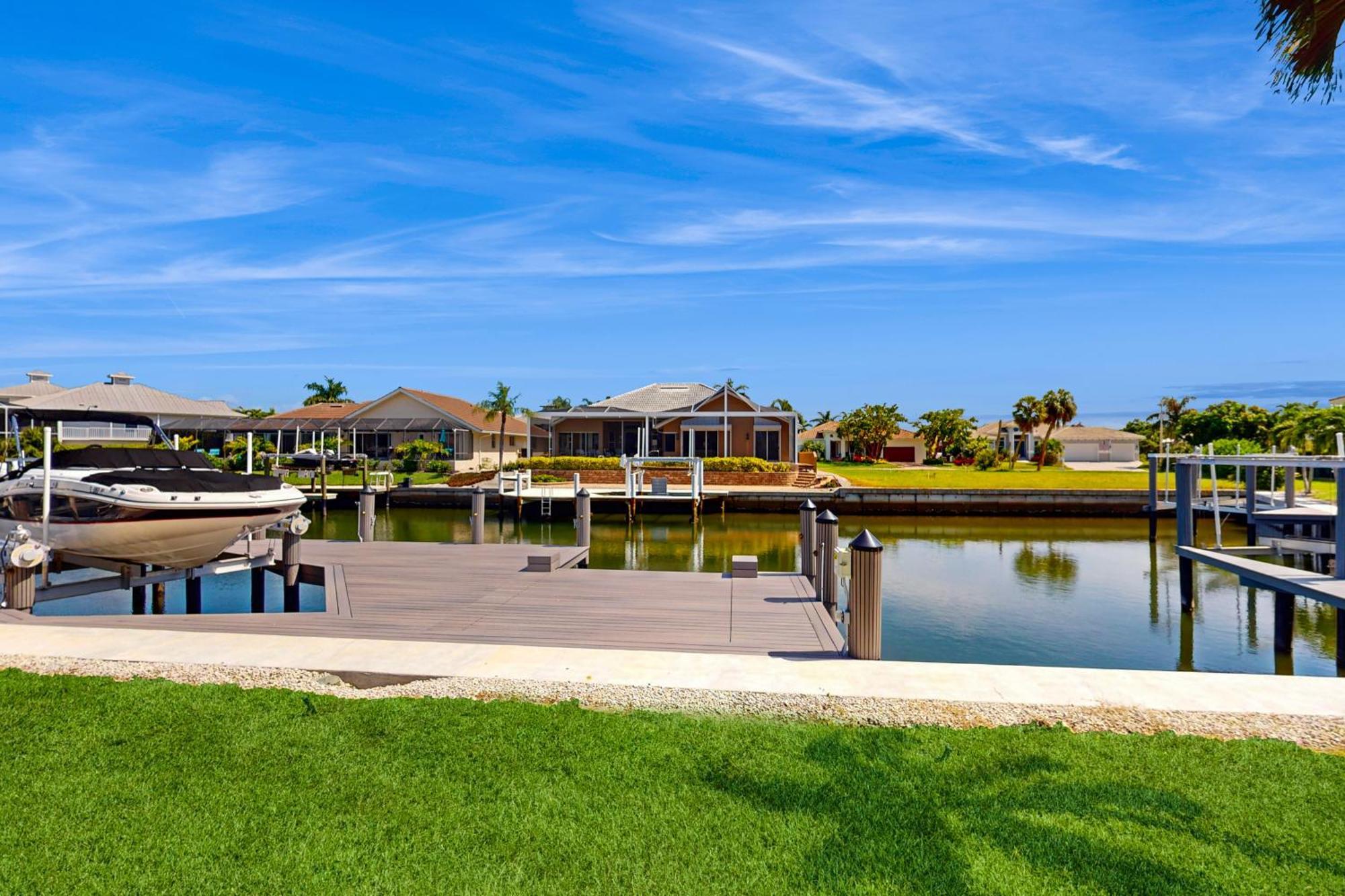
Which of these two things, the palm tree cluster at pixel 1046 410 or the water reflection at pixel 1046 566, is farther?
the palm tree cluster at pixel 1046 410

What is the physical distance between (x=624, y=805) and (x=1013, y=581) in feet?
50.8

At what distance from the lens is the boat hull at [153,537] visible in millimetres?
9328

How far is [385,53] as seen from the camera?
16.6 meters

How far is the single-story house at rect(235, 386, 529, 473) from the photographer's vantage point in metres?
47.4

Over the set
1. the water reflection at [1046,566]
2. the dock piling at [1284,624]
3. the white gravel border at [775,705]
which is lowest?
the water reflection at [1046,566]

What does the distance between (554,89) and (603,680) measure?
52.6ft

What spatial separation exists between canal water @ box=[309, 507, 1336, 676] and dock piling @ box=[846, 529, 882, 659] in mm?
3839

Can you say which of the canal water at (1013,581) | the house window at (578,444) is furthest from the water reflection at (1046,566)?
the house window at (578,444)

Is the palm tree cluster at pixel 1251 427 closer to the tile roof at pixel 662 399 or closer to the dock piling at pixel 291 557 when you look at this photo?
the tile roof at pixel 662 399

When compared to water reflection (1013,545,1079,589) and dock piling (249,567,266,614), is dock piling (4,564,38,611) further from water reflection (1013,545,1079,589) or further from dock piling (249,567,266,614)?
water reflection (1013,545,1079,589)

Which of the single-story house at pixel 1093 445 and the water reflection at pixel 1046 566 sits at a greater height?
the single-story house at pixel 1093 445

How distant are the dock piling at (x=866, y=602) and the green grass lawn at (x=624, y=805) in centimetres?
190

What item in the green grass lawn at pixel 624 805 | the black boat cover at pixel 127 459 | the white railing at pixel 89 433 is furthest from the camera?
the white railing at pixel 89 433

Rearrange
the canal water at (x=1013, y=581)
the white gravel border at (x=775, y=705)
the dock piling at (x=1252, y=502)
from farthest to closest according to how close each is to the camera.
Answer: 1. the dock piling at (x=1252, y=502)
2. the canal water at (x=1013, y=581)
3. the white gravel border at (x=775, y=705)
